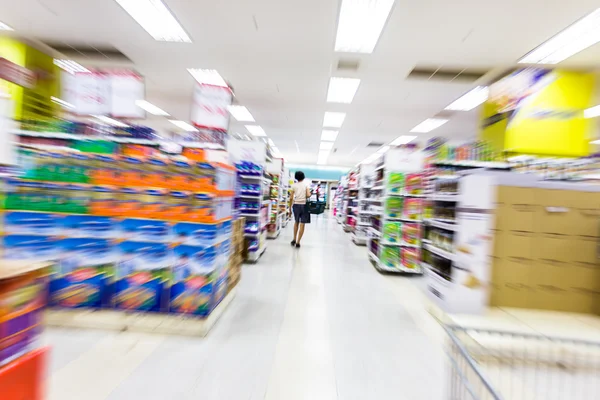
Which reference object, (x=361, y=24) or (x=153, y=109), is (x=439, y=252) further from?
(x=153, y=109)

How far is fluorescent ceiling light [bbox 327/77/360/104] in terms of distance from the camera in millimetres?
5824

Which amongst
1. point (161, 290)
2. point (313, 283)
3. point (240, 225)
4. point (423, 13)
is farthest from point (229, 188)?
point (423, 13)

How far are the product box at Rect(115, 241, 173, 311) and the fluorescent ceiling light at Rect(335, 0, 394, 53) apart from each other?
3573mm

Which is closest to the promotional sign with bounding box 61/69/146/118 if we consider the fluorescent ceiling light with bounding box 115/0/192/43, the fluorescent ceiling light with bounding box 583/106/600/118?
the fluorescent ceiling light with bounding box 115/0/192/43

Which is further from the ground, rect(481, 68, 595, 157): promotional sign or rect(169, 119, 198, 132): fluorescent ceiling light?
rect(169, 119, 198, 132): fluorescent ceiling light

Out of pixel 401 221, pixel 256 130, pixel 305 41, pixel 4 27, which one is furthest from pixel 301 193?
pixel 4 27

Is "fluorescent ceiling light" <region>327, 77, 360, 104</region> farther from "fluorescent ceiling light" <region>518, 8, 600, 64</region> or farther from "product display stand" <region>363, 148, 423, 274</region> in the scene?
"fluorescent ceiling light" <region>518, 8, 600, 64</region>

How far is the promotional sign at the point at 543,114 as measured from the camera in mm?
3277

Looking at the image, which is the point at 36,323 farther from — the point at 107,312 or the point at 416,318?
the point at 416,318

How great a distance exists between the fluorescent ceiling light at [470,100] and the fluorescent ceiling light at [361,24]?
2897 millimetres

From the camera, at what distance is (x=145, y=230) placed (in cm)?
237

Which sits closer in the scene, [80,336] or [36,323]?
[36,323]

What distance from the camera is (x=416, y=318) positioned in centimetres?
300

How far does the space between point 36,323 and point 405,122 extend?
354 inches
